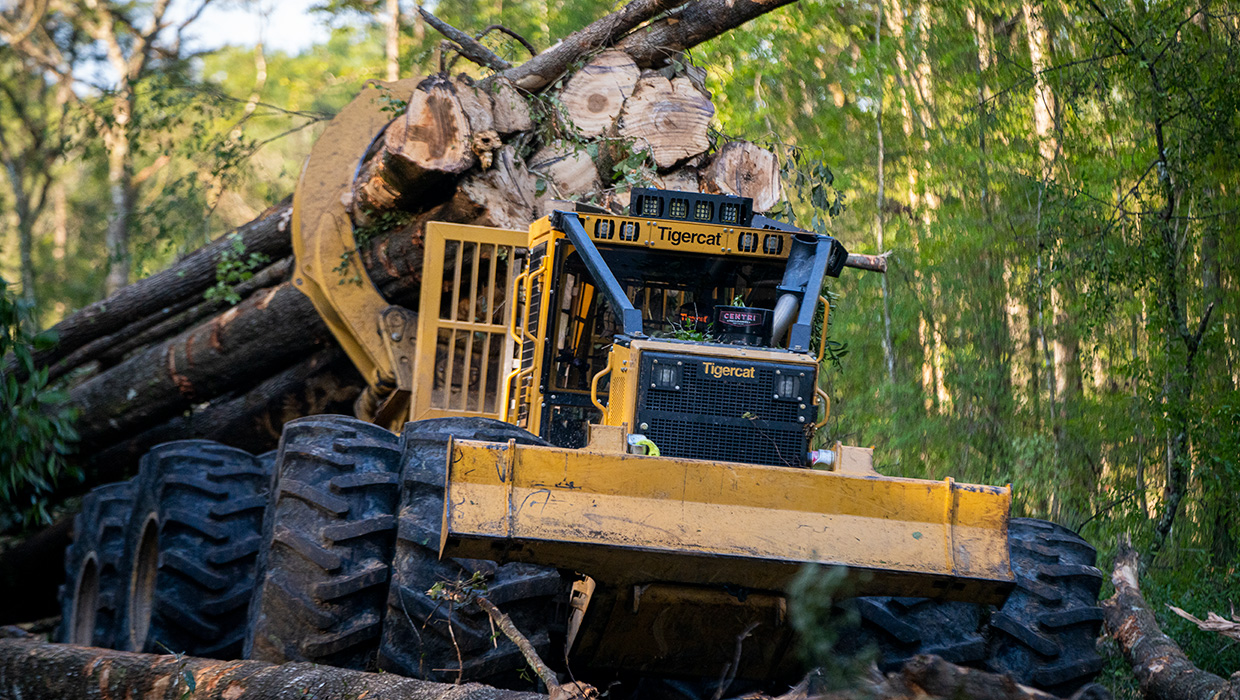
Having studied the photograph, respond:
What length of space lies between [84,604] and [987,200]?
11897 mm

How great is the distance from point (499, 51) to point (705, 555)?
650 centimetres

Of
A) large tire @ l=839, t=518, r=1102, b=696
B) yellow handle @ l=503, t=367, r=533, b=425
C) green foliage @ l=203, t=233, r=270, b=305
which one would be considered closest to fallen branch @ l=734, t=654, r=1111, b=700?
large tire @ l=839, t=518, r=1102, b=696

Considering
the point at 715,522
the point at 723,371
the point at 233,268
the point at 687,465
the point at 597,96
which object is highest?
the point at 597,96

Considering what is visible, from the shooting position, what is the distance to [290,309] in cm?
831

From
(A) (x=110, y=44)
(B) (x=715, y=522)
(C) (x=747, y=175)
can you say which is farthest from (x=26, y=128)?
(B) (x=715, y=522)

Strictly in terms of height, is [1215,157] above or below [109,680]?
above

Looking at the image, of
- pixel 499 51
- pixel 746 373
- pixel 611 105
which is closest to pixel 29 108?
pixel 499 51

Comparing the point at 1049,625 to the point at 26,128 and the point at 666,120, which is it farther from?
the point at 26,128

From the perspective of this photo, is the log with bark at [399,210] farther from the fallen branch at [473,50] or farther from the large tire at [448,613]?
the large tire at [448,613]

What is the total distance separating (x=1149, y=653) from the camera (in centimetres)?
561

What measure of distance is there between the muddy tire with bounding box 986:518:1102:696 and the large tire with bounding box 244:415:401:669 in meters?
2.64

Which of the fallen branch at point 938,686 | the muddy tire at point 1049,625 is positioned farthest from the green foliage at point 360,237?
the fallen branch at point 938,686

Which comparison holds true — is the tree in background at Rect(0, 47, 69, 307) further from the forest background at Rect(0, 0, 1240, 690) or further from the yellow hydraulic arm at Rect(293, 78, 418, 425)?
the yellow hydraulic arm at Rect(293, 78, 418, 425)

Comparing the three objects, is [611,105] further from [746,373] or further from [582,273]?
[746,373]
